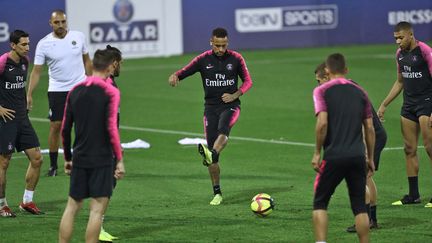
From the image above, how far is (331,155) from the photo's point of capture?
1082cm

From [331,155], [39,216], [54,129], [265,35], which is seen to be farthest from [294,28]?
[331,155]

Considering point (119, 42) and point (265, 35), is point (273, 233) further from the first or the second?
point (265, 35)

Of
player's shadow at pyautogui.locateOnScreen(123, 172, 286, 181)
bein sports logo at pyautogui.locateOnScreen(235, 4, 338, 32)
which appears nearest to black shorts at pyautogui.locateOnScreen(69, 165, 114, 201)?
player's shadow at pyautogui.locateOnScreen(123, 172, 286, 181)

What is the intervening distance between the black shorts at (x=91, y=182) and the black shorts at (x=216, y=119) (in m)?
4.46

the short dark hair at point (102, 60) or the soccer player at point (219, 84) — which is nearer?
the short dark hair at point (102, 60)

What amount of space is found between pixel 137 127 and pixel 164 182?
20.9 ft

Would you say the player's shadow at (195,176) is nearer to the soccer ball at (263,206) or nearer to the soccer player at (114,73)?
the soccer ball at (263,206)

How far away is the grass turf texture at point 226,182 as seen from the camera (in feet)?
42.7

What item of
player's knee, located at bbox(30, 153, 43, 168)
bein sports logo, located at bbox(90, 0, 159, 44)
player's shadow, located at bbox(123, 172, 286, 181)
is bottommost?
player's shadow, located at bbox(123, 172, 286, 181)

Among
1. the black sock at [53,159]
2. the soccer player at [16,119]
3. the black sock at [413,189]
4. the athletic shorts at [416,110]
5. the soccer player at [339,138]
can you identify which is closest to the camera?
the soccer player at [339,138]

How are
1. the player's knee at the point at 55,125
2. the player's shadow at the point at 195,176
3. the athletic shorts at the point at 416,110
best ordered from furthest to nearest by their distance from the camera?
the player's knee at the point at 55,125
the player's shadow at the point at 195,176
the athletic shorts at the point at 416,110

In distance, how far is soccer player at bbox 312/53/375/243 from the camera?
35.3 ft

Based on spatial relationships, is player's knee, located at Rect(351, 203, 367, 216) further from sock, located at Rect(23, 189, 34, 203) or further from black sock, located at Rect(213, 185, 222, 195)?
sock, located at Rect(23, 189, 34, 203)

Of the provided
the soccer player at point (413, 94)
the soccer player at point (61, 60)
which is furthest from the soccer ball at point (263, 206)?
the soccer player at point (61, 60)
